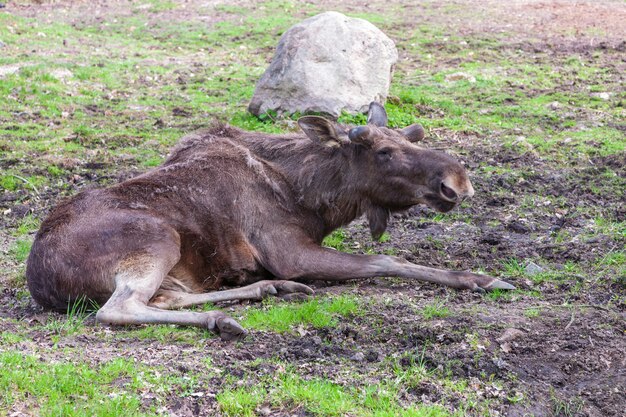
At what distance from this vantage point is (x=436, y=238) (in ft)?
27.2

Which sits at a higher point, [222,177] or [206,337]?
[222,177]

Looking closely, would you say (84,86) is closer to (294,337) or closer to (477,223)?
(477,223)

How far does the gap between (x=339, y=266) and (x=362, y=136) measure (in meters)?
1.12

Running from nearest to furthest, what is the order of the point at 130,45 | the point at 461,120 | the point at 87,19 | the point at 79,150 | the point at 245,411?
the point at 245,411 < the point at 79,150 < the point at 461,120 < the point at 130,45 < the point at 87,19

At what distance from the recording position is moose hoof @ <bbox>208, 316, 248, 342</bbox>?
5.81m

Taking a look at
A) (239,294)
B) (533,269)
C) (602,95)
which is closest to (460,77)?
(602,95)

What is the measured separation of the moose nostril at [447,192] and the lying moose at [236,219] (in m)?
0.01

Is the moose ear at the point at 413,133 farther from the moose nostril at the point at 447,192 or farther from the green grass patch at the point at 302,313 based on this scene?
the green grass patch at the point at 302,313

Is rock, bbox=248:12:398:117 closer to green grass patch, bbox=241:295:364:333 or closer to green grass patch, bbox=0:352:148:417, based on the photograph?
green grass patch, bbox=241:295:364:333

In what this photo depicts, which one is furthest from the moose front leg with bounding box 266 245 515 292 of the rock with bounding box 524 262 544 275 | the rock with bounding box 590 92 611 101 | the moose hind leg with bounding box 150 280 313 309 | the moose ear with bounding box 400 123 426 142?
the rock with bounding box 590 92 611 101

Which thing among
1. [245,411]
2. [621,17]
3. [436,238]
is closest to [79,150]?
[436,238]

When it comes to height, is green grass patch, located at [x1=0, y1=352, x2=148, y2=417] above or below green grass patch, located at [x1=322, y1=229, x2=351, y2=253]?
above

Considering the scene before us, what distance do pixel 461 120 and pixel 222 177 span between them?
5423 millimetres

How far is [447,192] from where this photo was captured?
6.99 meters
